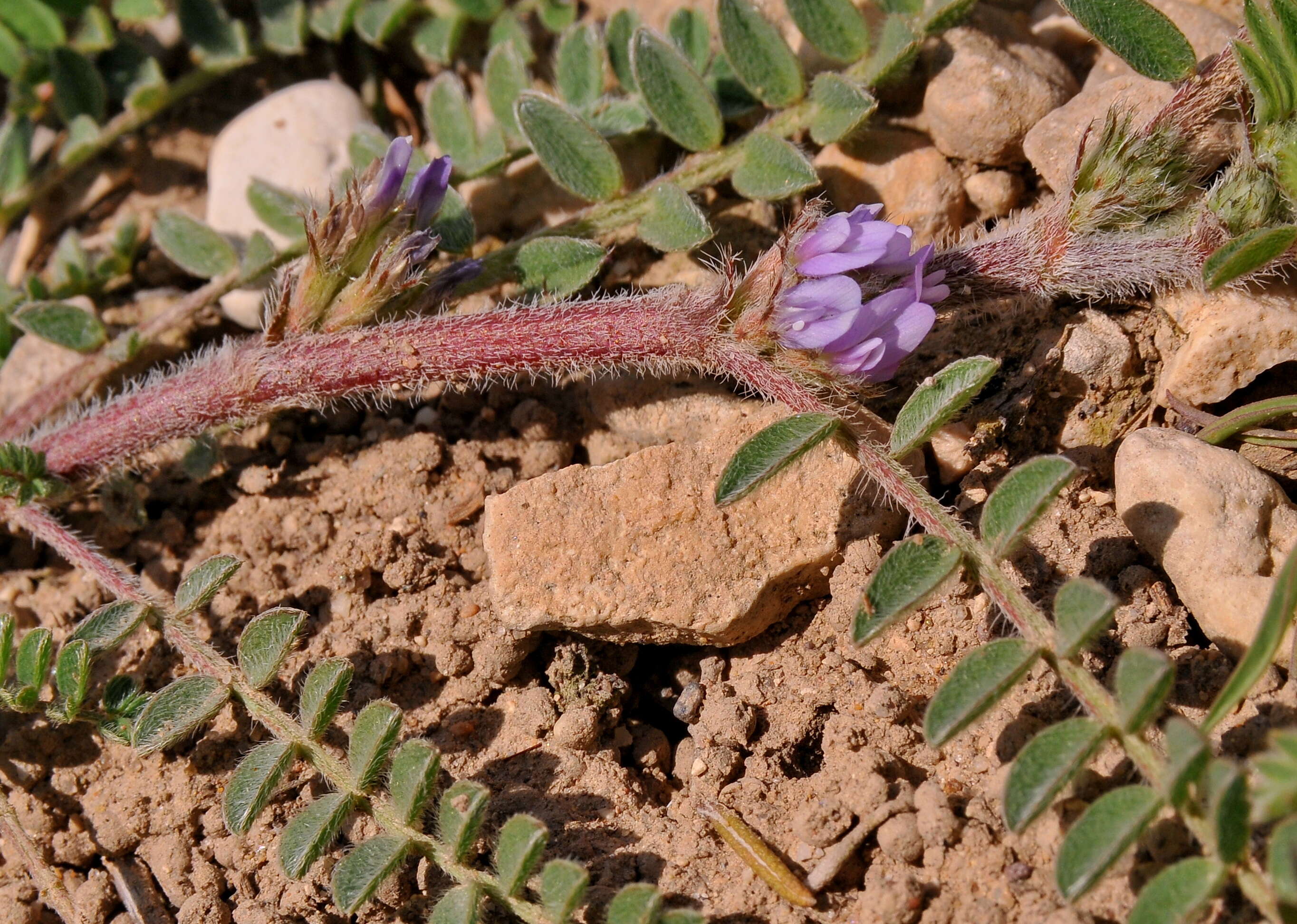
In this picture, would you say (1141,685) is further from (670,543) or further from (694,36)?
(694,36)

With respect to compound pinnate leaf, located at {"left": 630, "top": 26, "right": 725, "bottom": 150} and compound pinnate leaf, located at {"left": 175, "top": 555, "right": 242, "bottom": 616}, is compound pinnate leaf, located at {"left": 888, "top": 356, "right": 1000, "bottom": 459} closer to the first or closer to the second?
compound pinnate leaf, located at {"left": 630, "top": 26, "right": 725, "bottom": 150}

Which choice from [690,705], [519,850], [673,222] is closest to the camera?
[519,850]

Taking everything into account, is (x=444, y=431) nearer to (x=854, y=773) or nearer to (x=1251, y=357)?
(x=854, y=773)

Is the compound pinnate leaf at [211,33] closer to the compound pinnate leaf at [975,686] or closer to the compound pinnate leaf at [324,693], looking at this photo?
the compound pinnate leaf at [324,693]

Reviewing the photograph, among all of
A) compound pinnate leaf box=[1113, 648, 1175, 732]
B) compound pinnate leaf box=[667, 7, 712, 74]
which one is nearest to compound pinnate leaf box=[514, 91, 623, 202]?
compound pinnate leaf box=[667, 7, 712, 74]

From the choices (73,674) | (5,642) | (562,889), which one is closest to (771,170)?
(562,889)

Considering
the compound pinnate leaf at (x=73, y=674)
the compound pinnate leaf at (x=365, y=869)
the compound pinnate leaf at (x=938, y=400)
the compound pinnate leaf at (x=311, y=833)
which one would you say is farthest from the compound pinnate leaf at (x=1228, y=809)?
the compound pinnate leaf at (x=73, y=674)

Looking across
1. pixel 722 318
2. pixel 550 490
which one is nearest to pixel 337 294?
pixel 550 490
